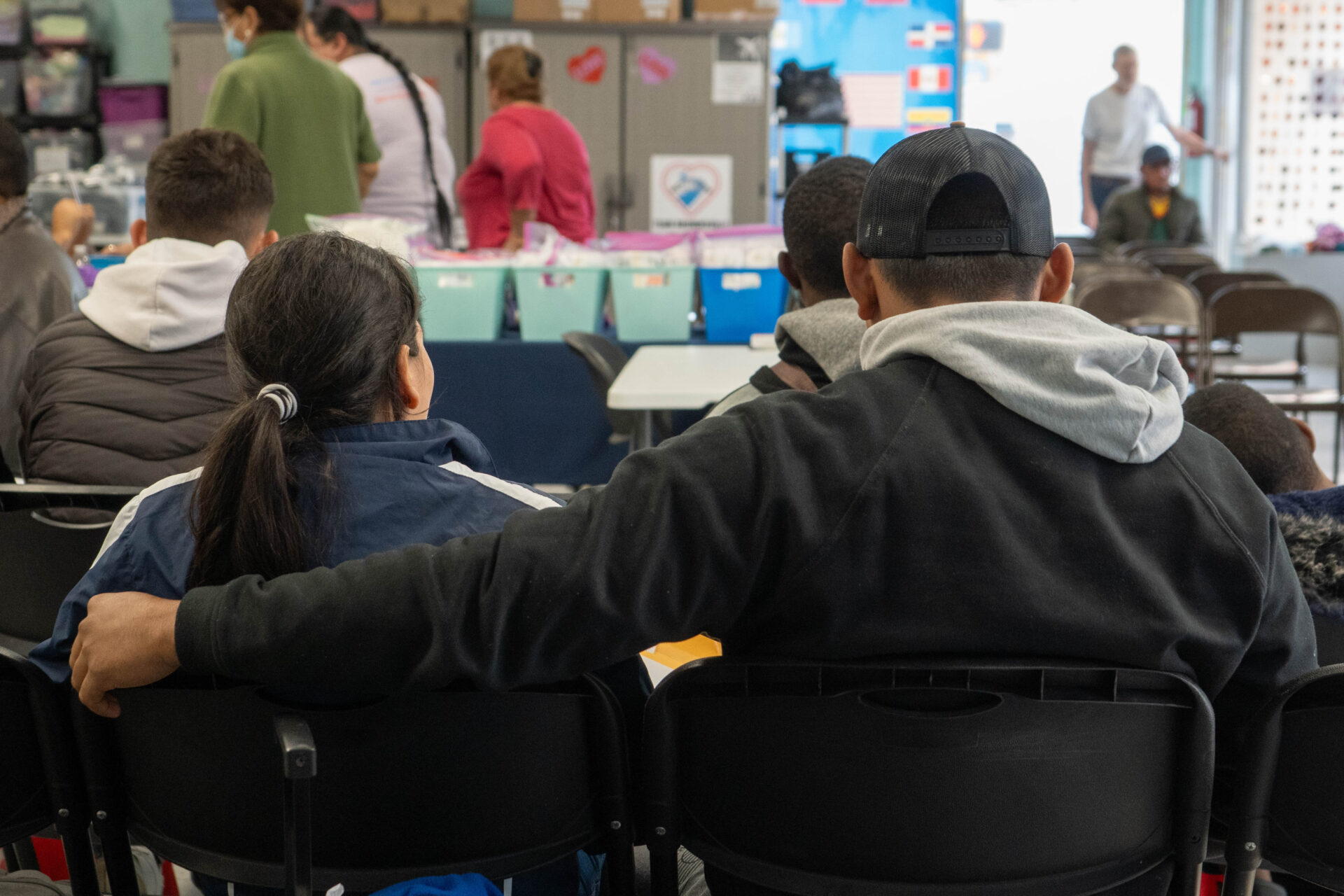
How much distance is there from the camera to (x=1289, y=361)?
4.73m

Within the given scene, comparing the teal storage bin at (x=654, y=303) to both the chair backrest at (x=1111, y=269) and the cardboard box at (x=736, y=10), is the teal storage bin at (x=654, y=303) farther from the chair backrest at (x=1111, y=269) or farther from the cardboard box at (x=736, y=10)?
the cardboard box at (x=736, y=10)

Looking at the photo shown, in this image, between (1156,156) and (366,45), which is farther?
(1156,156)

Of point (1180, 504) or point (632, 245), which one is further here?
point (632, 245)

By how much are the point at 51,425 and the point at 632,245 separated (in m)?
1.92

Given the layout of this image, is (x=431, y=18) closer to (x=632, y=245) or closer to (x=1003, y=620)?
(x=632, y=245)

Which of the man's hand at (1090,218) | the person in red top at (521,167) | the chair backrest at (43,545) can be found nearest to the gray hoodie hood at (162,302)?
the chair backrest at (43,545)

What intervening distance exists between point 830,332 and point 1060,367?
0.74m

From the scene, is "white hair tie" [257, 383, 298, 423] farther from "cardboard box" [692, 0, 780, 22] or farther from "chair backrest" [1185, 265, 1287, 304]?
"cardboard box" [692, 0, 780, 22]

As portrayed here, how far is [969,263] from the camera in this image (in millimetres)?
1008

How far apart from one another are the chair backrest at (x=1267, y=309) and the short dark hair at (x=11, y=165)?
375 centimetres

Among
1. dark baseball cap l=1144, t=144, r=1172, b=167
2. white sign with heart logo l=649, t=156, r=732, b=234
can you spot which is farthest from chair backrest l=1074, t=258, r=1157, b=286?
white sign with heart logo l=649, t=156, r=732, b=234

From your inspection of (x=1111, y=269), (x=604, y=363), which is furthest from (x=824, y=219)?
(x=1111, y=269)

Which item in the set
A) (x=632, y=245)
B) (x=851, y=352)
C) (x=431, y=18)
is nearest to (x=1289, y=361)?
(x=632, y=245)

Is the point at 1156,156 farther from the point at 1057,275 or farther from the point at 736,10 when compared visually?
the point at 1057,275
